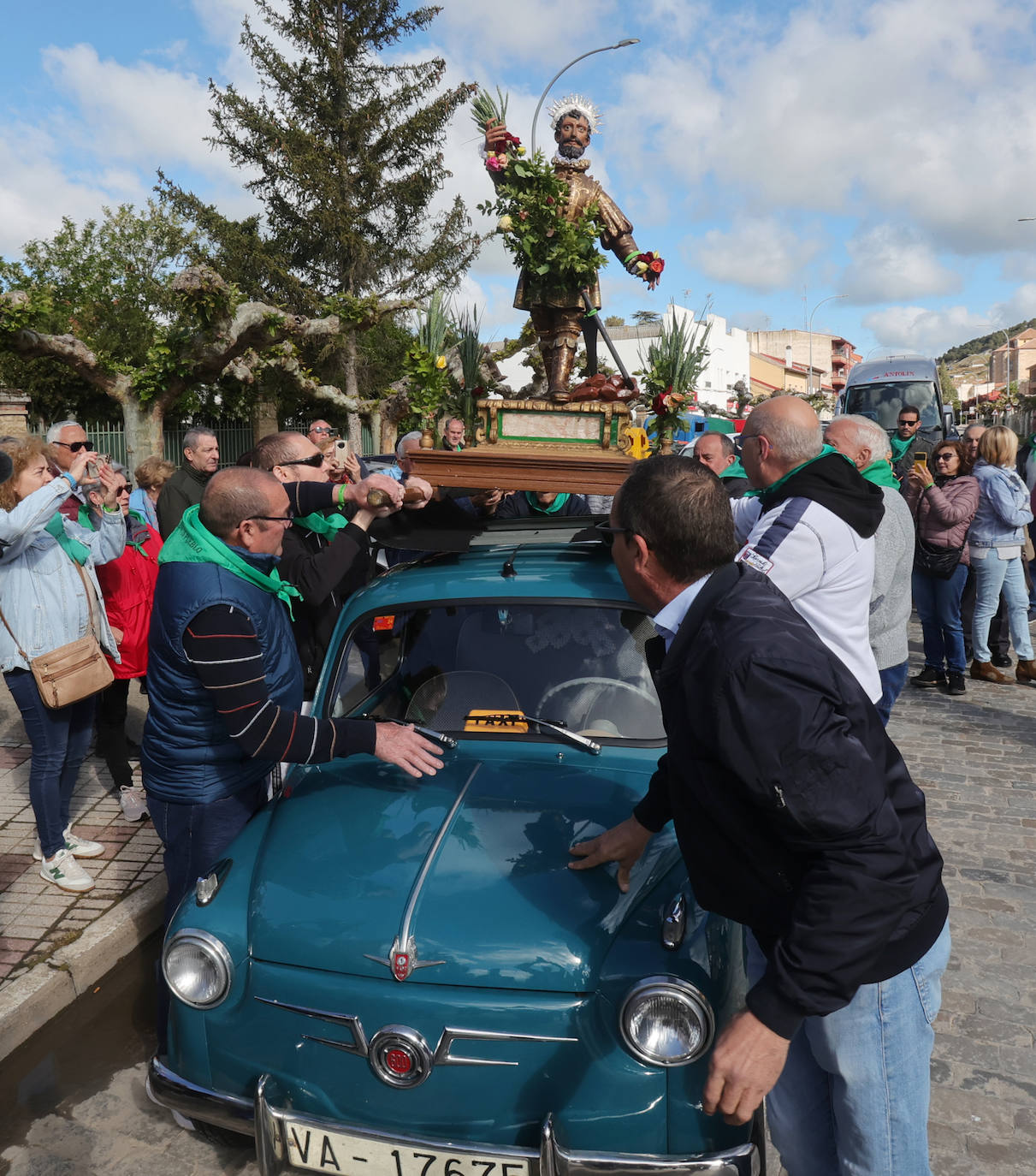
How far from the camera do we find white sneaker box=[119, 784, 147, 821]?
18.0ft

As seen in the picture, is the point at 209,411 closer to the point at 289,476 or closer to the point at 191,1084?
the point at 289,476

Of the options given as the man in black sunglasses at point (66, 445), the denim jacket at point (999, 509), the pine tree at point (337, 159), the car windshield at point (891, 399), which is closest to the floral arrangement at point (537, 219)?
the man in black sunglasses at point (66, 445)

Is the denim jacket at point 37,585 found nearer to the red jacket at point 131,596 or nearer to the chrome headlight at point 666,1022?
the red jacket at point 131,596

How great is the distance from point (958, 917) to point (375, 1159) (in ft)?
10.4

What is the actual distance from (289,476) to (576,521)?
4.79 ft

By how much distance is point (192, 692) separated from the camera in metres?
3.20

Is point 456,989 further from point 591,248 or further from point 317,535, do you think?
point 591,248

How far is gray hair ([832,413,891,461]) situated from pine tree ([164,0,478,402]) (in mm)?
26952

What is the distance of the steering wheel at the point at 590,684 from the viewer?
3342mm

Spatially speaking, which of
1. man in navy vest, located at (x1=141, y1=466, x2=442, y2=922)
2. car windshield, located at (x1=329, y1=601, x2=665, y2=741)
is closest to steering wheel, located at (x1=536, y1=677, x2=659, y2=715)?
car windshield, located at (x1=329, y1=601, x2=665, y2=741)

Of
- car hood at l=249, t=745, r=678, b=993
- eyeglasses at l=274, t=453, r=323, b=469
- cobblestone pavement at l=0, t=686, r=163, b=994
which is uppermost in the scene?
eyeglasses at l=274, t=453, r=323, b=469

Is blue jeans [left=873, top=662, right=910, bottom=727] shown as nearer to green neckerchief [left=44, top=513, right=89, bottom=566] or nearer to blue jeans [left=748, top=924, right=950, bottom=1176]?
blue jeans [left=748, top=924, right=950, bottom=1176]

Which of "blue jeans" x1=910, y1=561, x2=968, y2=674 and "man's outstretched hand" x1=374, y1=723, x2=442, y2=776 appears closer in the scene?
"man's outstretched hand" x1=374, y1=723, x2=442, y2=776

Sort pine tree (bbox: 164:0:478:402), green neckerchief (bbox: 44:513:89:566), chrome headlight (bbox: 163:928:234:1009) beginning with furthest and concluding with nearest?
pine tree (bbox: 164:0:478:402) < green neckerchief (bbox: 44:513:89:566) < chrome headlight (bbox: 163:928:234:1009)
